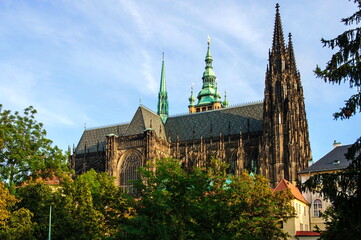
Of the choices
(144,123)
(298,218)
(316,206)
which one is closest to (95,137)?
(144,123)

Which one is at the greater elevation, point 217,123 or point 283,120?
point 217,123

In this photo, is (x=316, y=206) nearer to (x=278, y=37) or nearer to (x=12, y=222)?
(x=12, y=222)

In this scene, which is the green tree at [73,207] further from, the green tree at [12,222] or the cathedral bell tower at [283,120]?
the cathedral bell tower at [283,120]

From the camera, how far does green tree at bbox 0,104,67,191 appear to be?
123 ft

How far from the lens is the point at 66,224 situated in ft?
109

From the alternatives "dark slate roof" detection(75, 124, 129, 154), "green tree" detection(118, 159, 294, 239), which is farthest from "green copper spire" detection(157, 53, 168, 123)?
"green tree" detection(118, 159, 294, 239)

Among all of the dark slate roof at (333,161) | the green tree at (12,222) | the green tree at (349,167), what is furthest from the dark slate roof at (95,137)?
the green tree at (349,167)

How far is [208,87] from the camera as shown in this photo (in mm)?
116750

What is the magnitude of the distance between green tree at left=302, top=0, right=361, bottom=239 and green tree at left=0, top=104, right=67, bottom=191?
27.0 metres

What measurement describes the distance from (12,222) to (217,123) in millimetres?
50012

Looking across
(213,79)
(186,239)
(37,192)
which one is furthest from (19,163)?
(213,79)

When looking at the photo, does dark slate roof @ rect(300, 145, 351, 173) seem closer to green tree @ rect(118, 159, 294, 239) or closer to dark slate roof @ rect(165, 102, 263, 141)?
dark slate roof @ rect(165, 102, 263, 141)

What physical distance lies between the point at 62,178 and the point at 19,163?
12.2ft

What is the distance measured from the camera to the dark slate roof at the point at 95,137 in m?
84.1
